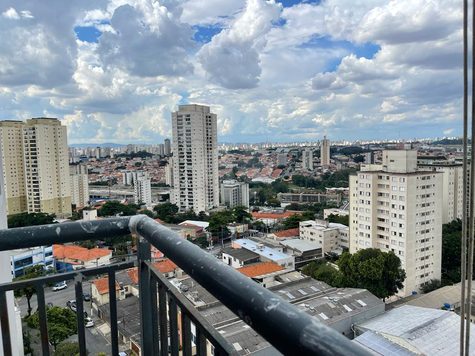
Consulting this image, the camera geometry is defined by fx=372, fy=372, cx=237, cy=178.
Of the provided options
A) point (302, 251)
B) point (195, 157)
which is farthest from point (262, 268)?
point (195, 157)

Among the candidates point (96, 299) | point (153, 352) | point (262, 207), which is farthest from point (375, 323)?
point (262, 207)

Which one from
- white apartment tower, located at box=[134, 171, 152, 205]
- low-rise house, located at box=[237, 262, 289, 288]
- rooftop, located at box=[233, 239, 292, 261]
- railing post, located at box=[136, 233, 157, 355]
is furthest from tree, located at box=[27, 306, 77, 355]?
white apartment tower, located at box=[134, 171, 152, 205]

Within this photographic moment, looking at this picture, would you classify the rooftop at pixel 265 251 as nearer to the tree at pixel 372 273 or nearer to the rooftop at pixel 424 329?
the tree at pixel 372 273

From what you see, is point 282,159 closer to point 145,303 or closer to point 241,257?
point 241,257

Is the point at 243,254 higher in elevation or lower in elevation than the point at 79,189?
lower

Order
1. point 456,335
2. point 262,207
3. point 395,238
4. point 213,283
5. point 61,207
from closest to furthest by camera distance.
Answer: point 213,283 < point 456,335 < point 395,238 < point 61,207 < point 262,207

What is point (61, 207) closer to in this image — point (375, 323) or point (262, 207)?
point (262, 207)
